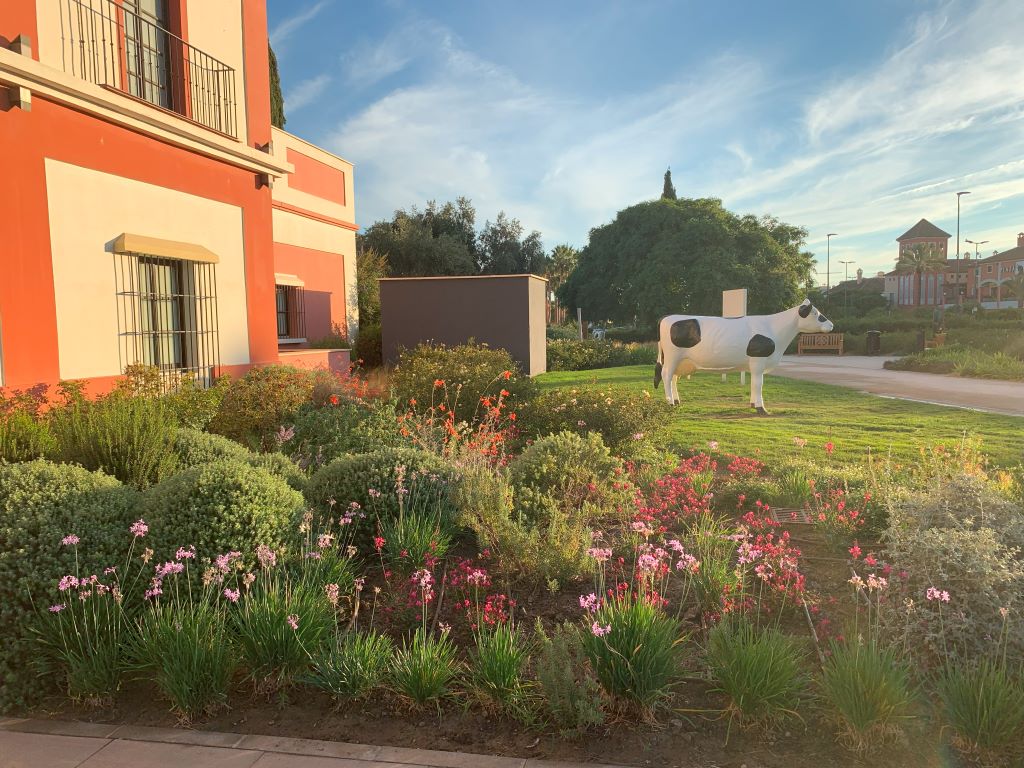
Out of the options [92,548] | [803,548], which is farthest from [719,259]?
[92,548]

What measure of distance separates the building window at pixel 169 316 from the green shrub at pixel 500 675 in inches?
283

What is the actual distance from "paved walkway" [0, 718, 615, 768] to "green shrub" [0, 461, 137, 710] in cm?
38

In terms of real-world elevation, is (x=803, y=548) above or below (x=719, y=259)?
below

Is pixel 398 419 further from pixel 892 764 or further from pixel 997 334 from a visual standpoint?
pixel 997 334

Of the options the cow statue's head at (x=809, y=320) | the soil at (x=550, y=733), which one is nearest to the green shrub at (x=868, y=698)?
the soil at (x=550, y=733)

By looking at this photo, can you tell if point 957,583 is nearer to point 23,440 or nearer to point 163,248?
point 23,440

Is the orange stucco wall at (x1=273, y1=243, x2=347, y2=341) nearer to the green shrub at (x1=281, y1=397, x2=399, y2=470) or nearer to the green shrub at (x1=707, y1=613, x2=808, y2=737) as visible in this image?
the green shrub at (x1=281, y1=397, x2=399, y2=470)

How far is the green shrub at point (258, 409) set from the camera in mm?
7656

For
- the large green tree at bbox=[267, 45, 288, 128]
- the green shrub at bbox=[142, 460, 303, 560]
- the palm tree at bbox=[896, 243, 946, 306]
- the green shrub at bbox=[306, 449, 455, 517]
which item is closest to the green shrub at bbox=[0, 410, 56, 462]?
the green shrub at bbox=[142, 460, 303, 560]

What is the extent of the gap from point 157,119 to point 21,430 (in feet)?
16.4

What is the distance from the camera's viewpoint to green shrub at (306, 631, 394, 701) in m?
2.93

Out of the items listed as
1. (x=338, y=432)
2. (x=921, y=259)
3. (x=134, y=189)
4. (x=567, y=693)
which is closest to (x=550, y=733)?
(x=567, y=693)

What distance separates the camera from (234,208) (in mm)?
10766

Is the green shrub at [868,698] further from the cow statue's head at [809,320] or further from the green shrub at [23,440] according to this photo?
the cow statue's head at [809,320]
